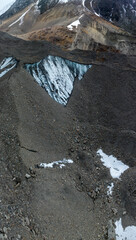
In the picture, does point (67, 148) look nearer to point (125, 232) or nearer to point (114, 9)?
point (125, 232)

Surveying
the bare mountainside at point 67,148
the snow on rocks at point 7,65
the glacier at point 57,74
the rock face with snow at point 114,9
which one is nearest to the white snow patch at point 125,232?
the bare mountainside at point 67,148

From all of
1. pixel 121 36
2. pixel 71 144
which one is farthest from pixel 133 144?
pixel 121 36

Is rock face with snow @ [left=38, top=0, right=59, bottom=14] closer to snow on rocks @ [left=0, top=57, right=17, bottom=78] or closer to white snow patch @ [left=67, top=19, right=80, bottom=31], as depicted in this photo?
white snow patch @ [left=67, top=19, right=80, bottom=31]

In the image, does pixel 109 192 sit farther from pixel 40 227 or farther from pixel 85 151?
pixel 40 227

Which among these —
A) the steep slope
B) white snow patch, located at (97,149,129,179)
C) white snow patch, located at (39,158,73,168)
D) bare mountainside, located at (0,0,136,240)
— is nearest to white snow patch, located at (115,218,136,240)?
bare mountainside, located at (0,0,136,240)

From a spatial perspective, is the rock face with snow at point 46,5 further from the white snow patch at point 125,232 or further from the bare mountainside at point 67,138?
the white snow patch at point 125,232
